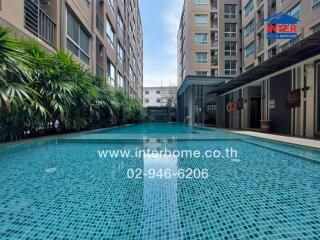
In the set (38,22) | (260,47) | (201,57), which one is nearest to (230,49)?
(201,57)

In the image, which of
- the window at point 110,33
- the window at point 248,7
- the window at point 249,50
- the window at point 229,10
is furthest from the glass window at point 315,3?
the window at point 229,10

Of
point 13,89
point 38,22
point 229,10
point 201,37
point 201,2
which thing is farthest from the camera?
point 201,37

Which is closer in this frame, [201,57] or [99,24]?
[99,24]

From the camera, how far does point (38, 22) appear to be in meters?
7.25

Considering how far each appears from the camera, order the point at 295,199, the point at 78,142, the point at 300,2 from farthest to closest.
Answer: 1. the point at 300,2
2. the point at 78,142
3. the point at 295,199

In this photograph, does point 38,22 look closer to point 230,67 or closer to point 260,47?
point 260,47

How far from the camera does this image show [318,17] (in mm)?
10484

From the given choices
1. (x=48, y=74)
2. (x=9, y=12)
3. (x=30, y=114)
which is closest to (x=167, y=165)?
(x=30, y=114)

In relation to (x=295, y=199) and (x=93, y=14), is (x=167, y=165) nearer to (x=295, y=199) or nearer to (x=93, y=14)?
(x=295, y=199)

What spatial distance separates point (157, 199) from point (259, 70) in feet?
33.8

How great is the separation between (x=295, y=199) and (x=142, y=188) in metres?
1.88

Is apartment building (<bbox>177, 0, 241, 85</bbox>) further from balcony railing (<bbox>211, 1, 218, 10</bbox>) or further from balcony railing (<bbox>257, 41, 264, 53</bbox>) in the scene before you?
balcony railing (<bbox>257, 41, 264, 53</bbox>)

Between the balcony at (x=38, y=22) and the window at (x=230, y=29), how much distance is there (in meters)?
22.4

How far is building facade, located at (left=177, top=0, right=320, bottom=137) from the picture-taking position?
8.83 m
